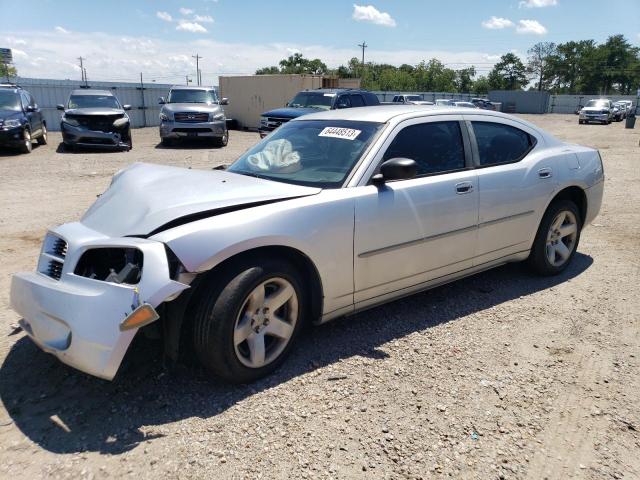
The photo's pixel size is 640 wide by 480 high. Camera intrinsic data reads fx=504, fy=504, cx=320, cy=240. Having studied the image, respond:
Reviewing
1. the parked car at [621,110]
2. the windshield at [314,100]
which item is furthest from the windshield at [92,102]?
the parked car at [621,110]

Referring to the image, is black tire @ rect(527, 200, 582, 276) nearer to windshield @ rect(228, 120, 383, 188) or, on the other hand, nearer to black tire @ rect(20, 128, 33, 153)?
windshield @ rect(228, 120, 383, 188)

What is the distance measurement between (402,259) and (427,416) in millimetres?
Result: 1178

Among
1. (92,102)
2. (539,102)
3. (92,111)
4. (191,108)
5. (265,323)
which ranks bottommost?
(265,323)

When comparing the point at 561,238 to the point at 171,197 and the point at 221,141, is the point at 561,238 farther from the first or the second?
the point at 221,141

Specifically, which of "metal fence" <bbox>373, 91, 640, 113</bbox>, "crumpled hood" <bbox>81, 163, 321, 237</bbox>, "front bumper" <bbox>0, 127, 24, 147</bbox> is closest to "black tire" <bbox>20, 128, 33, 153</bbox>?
"front bumper" <bbox>0, 127, 24, 147</bbox>

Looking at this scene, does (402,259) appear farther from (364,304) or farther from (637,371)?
(637,371)

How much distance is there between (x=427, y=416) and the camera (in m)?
2.81

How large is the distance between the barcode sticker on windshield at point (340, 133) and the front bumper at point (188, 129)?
13.2 m

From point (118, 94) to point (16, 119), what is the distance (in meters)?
12.7

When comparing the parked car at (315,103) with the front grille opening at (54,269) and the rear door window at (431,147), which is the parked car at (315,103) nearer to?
the rear door window at (431,147)

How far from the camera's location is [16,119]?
13453 mm

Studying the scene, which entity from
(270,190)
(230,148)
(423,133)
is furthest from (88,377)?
(230,148)

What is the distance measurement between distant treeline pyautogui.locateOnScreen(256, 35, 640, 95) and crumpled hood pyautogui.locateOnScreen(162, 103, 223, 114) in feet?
226

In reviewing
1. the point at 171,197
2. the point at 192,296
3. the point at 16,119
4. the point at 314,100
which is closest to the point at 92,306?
the point at 192,296
